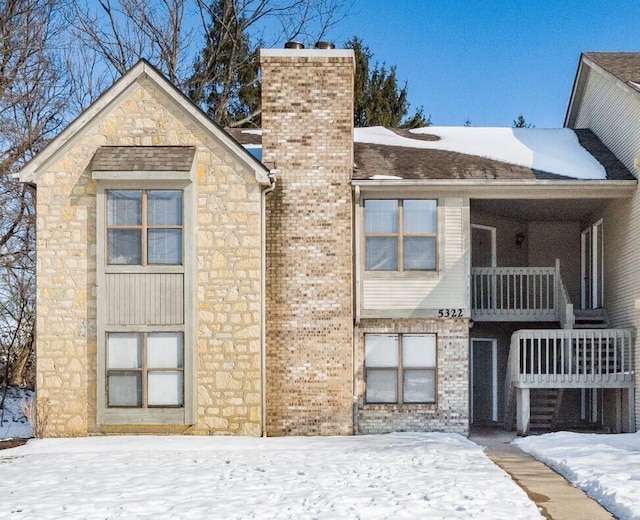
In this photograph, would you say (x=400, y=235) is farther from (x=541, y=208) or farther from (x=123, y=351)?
(x=123, y=351)

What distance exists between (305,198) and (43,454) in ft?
22.2

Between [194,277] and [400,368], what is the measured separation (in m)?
4.51

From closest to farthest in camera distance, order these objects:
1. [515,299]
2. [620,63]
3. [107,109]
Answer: [107,109]
[515,299]
[620,63]

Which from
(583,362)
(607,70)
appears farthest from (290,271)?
(607,70)

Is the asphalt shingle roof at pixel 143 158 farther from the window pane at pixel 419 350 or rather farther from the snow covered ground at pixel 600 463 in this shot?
the snow covered ground at pixel 600 463

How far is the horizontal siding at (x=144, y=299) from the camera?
15.1 meters

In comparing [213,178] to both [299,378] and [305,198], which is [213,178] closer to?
[305,198]

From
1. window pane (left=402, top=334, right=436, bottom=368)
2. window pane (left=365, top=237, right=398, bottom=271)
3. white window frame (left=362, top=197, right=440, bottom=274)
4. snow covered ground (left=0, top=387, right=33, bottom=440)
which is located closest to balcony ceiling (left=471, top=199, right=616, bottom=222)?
white window frame (left=362, top=197, right=440, bottom=274)

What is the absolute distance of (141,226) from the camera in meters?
15.1

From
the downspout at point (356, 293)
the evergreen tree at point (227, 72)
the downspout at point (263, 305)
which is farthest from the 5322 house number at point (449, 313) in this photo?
the evergreen tree at point (227, 72)

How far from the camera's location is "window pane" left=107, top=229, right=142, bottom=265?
1515cm

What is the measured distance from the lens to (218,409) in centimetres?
1502

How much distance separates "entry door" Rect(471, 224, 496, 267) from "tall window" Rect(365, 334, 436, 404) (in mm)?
3513

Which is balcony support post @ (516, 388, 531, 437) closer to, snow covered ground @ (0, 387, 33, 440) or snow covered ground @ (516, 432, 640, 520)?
snow covered ground @ (516, 432, 640, 520)
